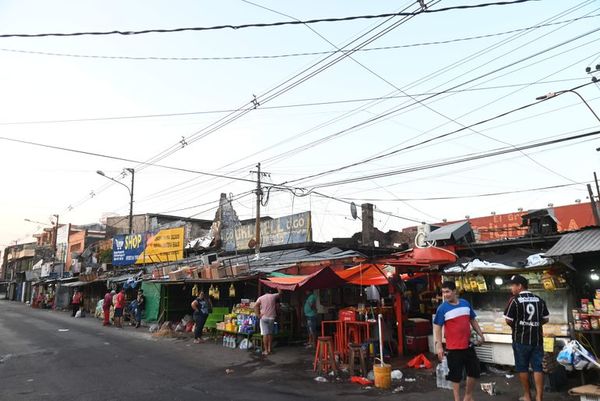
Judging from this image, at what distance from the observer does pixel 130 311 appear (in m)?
24.5

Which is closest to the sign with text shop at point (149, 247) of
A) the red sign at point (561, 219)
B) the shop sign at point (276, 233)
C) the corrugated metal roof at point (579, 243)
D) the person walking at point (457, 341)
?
the shop sign at point (276, 233)

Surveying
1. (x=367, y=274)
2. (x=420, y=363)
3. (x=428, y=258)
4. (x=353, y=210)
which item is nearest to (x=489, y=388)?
(x=420, y=363)

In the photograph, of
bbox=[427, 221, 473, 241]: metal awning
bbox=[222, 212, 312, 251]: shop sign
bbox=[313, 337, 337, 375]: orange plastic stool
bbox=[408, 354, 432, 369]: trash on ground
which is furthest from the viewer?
bbox=[222, 212, 312, 251]: shop sign

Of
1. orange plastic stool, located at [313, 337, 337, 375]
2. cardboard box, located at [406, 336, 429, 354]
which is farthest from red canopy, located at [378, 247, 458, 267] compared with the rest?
orange plastic stool, located at [313, 337, 337, 375]

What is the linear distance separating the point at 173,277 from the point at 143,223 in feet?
85.7

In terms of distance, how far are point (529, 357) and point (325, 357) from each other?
480cm

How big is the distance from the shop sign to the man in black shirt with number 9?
14.7 metres

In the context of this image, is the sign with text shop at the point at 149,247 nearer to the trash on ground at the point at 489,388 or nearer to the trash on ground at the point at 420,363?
the trash on ground at the point at 420,363

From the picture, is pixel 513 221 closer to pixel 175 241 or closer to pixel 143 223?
pixel 175 241

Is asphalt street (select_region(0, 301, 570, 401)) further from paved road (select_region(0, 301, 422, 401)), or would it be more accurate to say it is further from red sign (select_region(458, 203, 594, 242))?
red sign (select_region(458, 203, 594, 242))

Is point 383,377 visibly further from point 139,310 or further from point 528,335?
point 139,310

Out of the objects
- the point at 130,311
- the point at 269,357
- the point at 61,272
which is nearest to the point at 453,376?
the point at 269,357

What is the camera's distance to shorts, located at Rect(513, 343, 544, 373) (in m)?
6.55

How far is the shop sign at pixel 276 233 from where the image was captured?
21.7m
